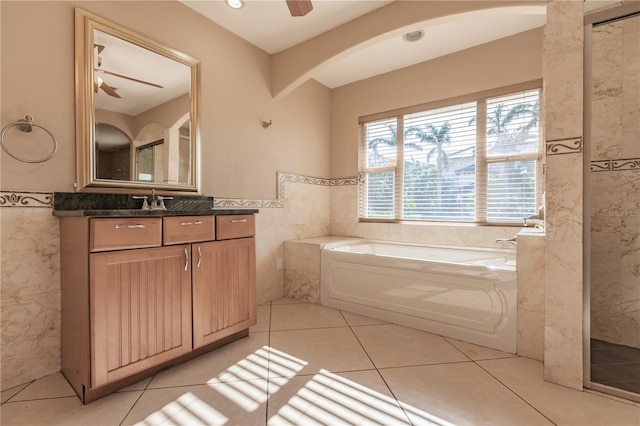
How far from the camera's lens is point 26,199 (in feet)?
5.24

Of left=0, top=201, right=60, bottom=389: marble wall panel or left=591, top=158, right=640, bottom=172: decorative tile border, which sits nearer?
left=0, top=201, right=60, bottom=389: marble wall panel

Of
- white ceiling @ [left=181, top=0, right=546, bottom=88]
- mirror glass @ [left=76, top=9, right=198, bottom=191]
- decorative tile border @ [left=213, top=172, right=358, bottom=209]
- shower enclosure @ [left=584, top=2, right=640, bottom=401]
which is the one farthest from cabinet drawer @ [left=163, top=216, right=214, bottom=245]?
shower enclosure @ [left=584, top=2, right=640, bottom=401]

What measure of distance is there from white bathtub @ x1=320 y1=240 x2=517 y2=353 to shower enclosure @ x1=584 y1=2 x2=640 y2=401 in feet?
1.38

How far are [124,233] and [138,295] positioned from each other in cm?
33

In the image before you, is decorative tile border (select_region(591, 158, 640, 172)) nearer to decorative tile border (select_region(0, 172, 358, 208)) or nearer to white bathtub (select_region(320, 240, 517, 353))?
white bathtub (select_region(320, 240, 517, 353))

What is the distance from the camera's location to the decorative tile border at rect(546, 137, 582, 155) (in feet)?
5.15

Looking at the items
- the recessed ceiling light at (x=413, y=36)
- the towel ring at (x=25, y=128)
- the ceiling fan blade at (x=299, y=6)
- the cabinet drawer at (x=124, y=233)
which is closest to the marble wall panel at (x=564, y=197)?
the ceiling fan blade at (x=299, y=6)

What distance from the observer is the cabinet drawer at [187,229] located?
1679mm

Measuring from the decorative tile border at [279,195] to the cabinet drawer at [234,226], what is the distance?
1.77 feet

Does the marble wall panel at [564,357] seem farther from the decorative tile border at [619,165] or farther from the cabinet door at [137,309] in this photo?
the cabinet door at [137,309]

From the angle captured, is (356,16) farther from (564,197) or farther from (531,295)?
(531,295)

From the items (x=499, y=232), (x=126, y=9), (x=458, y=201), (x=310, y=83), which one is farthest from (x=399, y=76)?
(x=126, y=9)

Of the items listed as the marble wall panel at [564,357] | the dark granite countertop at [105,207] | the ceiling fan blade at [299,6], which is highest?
the ceiling fan blade at [299,6]

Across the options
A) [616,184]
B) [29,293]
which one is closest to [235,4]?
[29,293]
